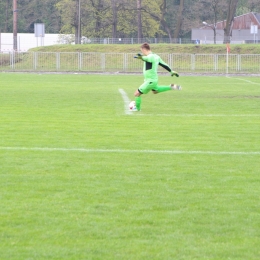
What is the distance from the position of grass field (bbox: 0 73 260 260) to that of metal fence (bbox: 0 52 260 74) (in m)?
37.5

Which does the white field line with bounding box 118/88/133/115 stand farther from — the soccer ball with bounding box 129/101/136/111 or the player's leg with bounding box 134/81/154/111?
the player's leg with bounding box 134/81/154/111

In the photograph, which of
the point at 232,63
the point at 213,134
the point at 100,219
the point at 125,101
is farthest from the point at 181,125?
the point at 232,63

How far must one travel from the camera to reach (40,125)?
1492cm

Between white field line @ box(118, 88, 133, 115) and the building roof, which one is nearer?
white field line @ box(118, 88, 133, 115)

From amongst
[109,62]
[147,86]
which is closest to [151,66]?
[147,86]

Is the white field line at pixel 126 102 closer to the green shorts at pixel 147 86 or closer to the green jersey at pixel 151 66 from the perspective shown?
the green shorts at pixel 147 86

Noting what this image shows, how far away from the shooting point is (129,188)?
820 cm

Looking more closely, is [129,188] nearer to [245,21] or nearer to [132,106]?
[132,106]

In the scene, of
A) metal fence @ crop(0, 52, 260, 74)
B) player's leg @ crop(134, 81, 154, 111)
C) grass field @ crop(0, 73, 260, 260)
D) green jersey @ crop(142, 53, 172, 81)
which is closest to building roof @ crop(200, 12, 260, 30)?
metal fence @ crop(0, 52, 260, 74)

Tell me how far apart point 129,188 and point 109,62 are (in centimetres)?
4680

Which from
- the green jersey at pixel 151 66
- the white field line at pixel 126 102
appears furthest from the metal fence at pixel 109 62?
the green jersey at pixel 151 66

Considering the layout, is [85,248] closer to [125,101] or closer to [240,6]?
[125,101]

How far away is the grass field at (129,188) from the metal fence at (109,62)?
123 feet

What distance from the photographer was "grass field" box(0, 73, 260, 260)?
19.6 feet
